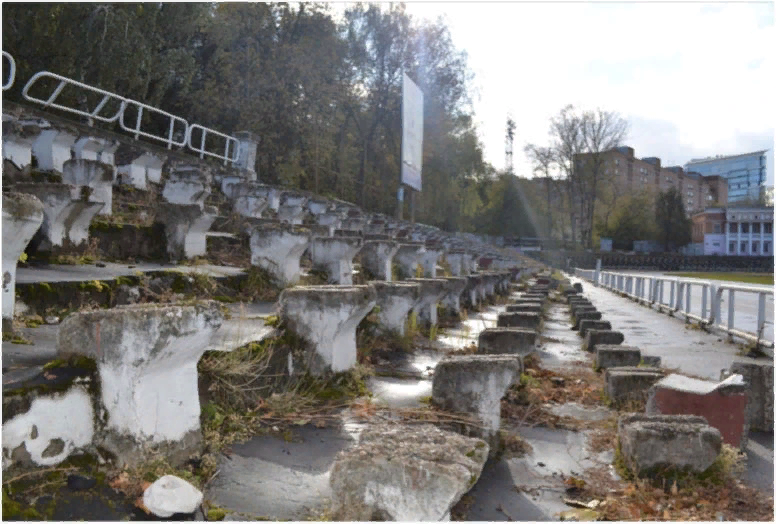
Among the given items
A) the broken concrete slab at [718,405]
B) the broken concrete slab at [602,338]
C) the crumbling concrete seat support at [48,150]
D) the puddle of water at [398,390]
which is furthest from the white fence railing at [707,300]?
the crumbling concrete seat support at [48,150]

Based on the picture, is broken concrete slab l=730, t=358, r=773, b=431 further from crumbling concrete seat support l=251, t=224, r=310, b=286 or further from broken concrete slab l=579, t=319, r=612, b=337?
broken concrete slab l=579, t=319, r=612, b=337

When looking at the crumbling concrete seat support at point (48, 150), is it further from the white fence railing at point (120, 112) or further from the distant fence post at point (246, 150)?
the distant fence post at point (246, 150)

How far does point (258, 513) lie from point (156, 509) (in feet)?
1.80

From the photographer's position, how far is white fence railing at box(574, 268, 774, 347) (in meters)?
9.67

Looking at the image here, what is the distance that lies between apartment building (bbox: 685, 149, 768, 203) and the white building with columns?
2.98 metres

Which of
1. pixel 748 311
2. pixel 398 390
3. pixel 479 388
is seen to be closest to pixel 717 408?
pixel 479 388

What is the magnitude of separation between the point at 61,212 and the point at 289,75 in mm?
18983

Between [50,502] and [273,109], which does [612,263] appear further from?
[50,502]

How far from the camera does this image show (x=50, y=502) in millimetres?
2684

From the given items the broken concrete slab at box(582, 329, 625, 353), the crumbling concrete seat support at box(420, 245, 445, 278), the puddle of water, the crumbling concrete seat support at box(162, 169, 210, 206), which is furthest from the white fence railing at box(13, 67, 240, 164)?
the broken concrete slab at box(582, 329, 625, 353)

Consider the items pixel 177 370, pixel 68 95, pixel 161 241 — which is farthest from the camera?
pixel 68 95

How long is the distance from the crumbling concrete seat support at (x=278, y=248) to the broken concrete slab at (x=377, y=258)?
268 centimetres

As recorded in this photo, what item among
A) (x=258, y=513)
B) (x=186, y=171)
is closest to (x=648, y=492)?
(x=258, y=513)

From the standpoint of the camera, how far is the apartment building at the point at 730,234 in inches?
2554
